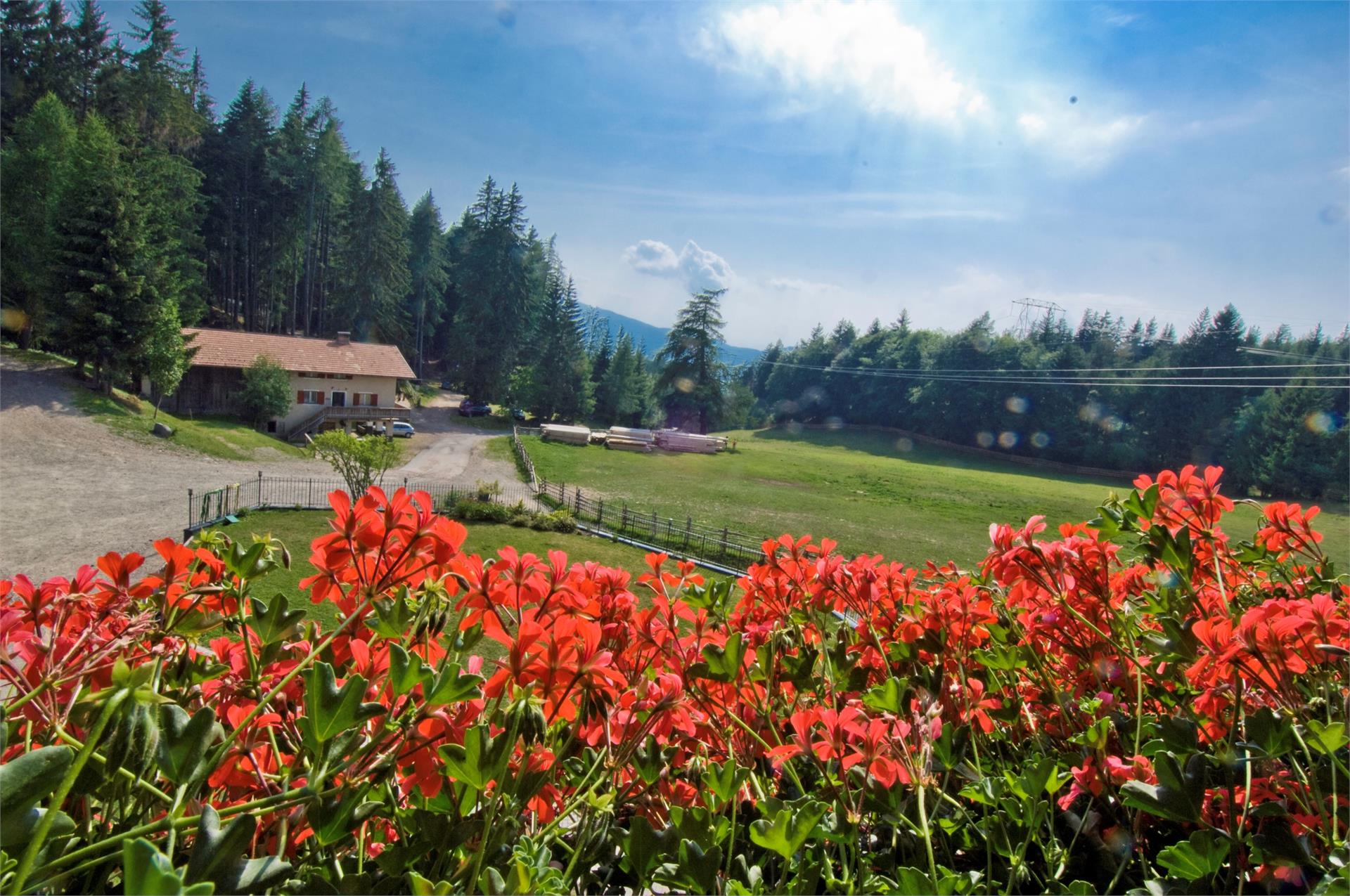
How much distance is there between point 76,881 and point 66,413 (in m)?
25.4

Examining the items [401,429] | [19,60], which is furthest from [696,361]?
[19,60]

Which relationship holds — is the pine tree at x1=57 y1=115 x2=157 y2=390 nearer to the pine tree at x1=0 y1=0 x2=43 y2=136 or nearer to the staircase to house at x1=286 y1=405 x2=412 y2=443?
the staircase to house at x1=286 y1=405 x2=412 y2=443

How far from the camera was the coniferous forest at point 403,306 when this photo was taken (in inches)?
888

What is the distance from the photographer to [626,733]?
33.3 inches

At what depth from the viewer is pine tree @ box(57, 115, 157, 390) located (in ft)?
67.7

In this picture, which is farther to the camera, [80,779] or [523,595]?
[523,595]

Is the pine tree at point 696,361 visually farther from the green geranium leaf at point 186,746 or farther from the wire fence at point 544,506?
the green geranium leaf at point 186,746

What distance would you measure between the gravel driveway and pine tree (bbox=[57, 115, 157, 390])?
1698 millimetres

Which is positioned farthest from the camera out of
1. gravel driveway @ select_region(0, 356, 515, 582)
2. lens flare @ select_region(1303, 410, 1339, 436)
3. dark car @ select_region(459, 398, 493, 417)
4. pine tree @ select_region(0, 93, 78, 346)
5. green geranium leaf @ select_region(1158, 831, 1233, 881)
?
lens flare @ select_region(1303, 410, 1339, 436)

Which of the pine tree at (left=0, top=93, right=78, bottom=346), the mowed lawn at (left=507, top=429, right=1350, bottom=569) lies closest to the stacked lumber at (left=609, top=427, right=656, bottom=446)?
the mowed lawn at (left=507, top=429, right=1350, bottom=569)

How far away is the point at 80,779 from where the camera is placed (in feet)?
1.91

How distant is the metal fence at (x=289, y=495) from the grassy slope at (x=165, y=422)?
429cm

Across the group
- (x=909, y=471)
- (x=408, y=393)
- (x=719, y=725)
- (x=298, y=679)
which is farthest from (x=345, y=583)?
(x=909, y=471)

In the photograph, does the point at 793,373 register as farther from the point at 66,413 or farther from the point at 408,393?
the point at 66,413
